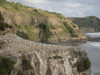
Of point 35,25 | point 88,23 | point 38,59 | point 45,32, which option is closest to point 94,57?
point 38,59

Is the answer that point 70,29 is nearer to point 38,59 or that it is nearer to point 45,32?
point 45,32

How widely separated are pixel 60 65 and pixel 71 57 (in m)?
2.66

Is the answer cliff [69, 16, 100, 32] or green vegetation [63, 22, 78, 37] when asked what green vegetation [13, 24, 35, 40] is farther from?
cliff [69, 16, 100, 32]

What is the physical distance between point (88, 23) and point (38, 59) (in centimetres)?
17393

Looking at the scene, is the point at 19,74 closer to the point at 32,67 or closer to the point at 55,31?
the point at 32,67

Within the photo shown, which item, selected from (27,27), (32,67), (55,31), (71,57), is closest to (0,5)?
(27,27)

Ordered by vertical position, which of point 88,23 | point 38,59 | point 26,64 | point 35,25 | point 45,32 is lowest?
point 26,64

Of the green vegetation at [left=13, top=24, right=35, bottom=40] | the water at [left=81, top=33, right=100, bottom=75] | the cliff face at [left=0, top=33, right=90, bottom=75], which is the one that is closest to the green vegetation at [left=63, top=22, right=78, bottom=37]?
the water at [left=81, top=33, right=100, bottom=75]

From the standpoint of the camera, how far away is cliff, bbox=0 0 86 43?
1913 inches

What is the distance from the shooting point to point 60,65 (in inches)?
628

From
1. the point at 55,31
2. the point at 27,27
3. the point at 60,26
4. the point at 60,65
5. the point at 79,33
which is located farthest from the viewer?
the point at 79,33

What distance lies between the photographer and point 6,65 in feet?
38.0

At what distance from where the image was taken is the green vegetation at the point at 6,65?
36.8 ft

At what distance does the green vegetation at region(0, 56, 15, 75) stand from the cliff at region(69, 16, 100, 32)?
167m
